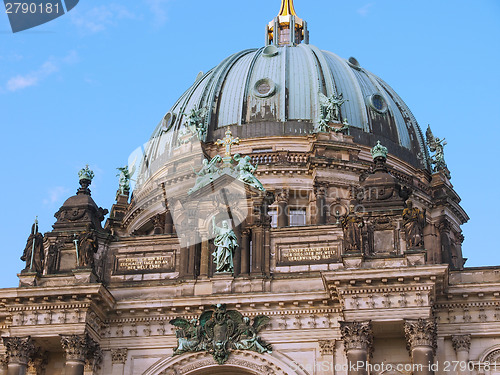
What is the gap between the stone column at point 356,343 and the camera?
30814 mm

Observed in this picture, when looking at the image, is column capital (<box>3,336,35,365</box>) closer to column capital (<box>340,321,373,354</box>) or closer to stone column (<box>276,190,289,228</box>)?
column capital (<box>340,321,373,354</box>)

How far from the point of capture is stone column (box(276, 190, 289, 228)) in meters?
42.7

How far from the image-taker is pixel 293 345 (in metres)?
32.9

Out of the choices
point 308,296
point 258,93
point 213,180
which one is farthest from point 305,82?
point 308,296

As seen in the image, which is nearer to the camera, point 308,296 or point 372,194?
point 308,296

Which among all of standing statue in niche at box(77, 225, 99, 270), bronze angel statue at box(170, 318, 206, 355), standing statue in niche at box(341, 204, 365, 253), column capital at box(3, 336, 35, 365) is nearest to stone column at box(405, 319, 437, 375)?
standing statue in niche at box(341, 204, 365, 253)

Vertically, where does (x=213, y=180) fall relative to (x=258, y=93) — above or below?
below

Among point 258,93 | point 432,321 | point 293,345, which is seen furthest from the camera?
point 258,93

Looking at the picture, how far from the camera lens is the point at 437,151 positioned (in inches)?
1993

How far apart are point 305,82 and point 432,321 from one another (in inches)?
845

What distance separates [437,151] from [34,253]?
80.8 feet

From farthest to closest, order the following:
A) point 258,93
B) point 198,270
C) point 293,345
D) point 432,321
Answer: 1. point 258,93
2. point 198,270
3. point 293,345
4. point 432,321

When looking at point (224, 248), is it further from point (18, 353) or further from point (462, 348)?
point (462, 348)

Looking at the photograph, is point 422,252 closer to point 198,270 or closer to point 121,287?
point 198,270
